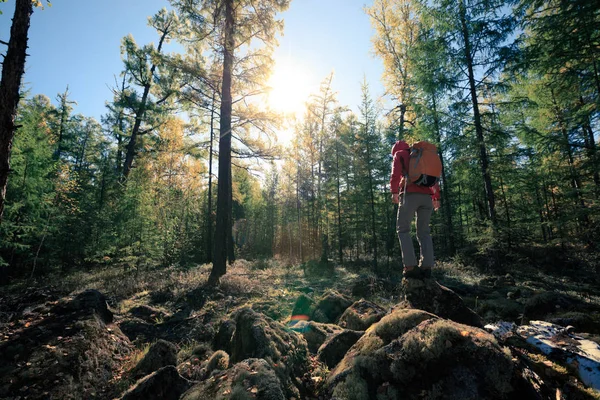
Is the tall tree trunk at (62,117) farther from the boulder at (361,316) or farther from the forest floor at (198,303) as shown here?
the boulder at (361,316)

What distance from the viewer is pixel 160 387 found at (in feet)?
9.27

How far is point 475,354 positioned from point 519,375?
0.29 metres

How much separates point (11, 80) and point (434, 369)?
27.5ft

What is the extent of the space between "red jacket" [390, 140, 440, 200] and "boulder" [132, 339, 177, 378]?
14.8ft

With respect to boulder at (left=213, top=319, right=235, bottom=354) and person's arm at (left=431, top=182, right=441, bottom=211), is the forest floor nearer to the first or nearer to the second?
boulder at (left=213, top=319, right=235, bottom=354)

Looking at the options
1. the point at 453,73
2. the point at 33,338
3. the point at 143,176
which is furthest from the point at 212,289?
the point at 453,73

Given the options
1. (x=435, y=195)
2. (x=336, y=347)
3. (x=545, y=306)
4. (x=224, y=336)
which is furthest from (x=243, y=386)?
(x=545, y=306)

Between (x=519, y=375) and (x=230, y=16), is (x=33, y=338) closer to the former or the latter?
(x=519, y=375)

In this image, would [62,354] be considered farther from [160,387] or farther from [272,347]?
[272,347]

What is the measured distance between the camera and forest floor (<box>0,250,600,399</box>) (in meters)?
3.93

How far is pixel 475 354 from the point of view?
2156mm

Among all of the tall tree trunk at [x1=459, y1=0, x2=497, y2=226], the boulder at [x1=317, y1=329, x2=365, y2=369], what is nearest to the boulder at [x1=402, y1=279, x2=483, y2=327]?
the boulder at [x1=317, y1=329, x2=365, y2=369]

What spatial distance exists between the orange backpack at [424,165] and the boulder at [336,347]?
8.41 ft

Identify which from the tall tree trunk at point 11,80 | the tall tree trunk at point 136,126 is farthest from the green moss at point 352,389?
the tall tree trunk at point 136,126
